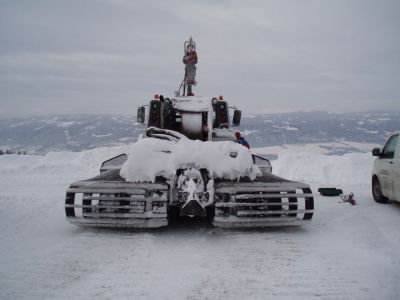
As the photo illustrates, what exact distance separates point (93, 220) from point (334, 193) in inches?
269

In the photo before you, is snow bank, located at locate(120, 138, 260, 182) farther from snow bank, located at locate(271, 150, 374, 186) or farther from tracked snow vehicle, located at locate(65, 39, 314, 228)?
snow bank, located at locate(271, 150, 374, 186)

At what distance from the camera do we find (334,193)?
9523 mm

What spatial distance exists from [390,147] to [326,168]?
259 inches

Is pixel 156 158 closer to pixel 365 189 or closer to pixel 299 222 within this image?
pixel 299 222

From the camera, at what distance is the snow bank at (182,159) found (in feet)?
→ 18.1

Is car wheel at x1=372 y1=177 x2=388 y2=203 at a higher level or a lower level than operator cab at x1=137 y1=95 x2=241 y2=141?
lower

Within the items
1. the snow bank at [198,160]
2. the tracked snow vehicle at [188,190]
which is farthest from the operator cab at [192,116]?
the tracked snow vehicle at [188,190]

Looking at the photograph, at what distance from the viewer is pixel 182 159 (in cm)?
556

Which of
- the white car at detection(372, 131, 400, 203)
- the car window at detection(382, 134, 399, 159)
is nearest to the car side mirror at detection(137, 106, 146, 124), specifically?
the white car at detection(372, 131, 400, 203)

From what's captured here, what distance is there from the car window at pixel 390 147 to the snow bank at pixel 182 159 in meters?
3.92

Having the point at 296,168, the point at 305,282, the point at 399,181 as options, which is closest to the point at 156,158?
the point at 305,282

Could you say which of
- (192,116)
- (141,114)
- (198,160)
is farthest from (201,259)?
(141,114)

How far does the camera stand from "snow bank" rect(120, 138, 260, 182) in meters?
5.53

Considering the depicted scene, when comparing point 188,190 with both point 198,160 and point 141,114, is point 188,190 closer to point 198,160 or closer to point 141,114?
point 198,160
